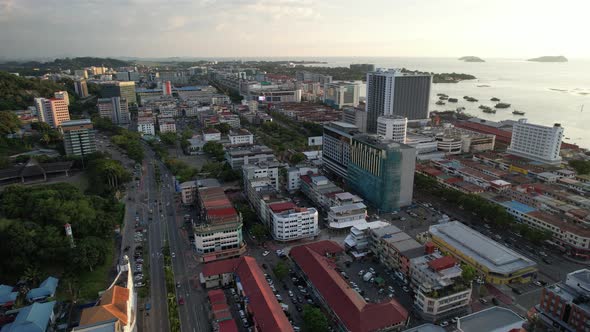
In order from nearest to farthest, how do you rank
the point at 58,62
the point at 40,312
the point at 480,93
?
the point at 40,312 < the point at 480,93 < the point at 58,62

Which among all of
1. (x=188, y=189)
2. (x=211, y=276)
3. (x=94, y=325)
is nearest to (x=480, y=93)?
(x=188, y=189)

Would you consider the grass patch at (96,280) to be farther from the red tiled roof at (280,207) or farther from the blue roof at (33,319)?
the red tiled roof at (280,207)

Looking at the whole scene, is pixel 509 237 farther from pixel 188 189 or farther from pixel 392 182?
pixel 188 189

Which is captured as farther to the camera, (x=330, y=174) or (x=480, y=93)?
(x=480, y=93)

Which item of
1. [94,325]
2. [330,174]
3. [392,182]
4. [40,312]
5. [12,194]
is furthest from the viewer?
[330,174]

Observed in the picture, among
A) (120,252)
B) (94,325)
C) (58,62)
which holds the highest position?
(58,62)
